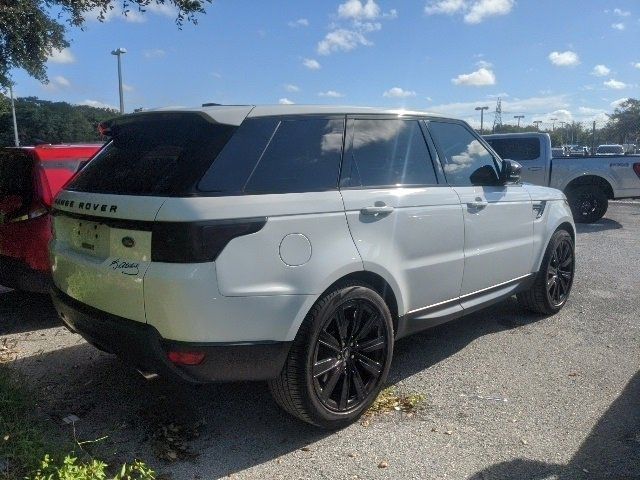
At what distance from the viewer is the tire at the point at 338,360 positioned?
290 centimetres

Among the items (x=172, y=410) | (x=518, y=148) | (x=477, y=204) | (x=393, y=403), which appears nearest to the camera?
(x=172, y=410)

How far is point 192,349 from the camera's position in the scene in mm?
2652

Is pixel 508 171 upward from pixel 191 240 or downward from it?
upward

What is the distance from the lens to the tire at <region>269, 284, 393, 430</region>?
2900mm

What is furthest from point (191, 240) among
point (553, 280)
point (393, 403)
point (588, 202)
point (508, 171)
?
point (588, 202)

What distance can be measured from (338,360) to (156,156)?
146cm

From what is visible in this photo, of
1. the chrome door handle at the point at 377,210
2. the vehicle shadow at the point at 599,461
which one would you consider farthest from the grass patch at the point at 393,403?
the chrome door handle at the point at 377,210

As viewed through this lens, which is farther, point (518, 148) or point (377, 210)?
point (518, 148)

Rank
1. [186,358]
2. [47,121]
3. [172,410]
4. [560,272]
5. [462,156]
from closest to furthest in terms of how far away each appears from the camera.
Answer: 1. [186,358]
2. [172,410]
3. [462,156]
4. [560,272]
5. [47,121]

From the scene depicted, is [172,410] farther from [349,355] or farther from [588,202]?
[588,202]

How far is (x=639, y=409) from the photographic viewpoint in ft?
11.3

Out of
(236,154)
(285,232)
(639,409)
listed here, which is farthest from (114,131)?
(639,409)

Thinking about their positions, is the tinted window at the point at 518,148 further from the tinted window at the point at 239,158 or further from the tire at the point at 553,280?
the tinted window at the point at 239,158

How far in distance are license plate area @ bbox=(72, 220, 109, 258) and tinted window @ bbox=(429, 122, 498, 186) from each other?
2312 mm
